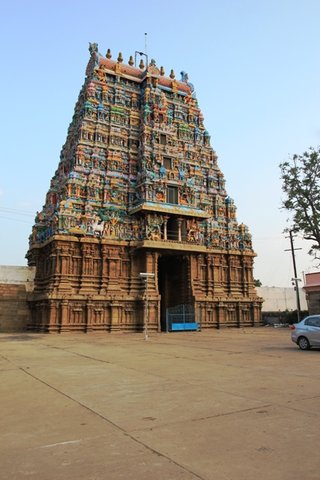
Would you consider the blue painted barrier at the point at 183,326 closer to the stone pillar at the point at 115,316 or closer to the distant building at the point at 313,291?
the stone pillar at the point at 115,316

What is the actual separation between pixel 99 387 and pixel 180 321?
81.5 feet

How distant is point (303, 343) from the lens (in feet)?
51.9

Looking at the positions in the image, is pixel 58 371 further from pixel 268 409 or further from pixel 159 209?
pixel 159 209

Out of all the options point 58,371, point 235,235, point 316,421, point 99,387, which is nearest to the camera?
point 316,421

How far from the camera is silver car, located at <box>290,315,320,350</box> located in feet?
50.3

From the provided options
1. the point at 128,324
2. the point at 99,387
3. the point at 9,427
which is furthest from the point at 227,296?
the point at 9,427

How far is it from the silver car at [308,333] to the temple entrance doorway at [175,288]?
16.1m

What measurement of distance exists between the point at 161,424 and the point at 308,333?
39.3 ft

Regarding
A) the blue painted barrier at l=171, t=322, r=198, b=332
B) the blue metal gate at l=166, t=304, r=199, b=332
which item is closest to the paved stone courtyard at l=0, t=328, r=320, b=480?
the blue painted barrier at l=171, t=322, r=198, b=332

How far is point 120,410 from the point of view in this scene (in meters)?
6.11

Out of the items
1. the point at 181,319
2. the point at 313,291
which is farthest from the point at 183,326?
the point at 313,291

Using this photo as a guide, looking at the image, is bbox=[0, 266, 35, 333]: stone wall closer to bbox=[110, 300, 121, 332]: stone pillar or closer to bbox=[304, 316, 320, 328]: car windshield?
bbox=[110, 300, 121, 332]: stone pillar

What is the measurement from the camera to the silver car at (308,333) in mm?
15336

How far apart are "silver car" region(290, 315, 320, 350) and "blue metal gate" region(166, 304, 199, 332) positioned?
15.4 m
